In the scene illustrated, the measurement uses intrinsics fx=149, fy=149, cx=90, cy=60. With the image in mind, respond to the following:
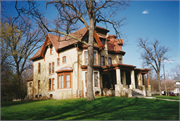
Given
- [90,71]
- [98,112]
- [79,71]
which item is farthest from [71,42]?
[98,112]

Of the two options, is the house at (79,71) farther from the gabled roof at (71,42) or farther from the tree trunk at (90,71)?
the tree trunk at (90,71)

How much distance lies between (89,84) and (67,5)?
8.31 m

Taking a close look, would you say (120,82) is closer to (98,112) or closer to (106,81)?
(106,81)

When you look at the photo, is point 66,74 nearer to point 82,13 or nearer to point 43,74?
point 43,74

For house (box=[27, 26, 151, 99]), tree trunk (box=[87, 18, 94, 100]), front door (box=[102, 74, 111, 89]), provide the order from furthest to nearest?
front door (box=[102, 74, 111, 89])
house (box=[27, 26, 151, 99])
tree trunk (box=[87, 18, 94, 100])

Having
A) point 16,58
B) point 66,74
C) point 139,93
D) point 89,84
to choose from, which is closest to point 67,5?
point 89,84

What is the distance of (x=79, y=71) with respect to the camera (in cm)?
2088

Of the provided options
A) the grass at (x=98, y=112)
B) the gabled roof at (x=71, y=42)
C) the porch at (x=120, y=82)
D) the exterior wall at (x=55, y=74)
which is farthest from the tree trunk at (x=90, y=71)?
the gabled roof at (x=71, y=42)

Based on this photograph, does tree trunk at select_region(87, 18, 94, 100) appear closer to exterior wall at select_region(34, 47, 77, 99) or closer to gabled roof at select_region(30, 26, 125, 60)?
exterior wall at select_region(34, 47, 77, 99)

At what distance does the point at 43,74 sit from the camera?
88.5 feet

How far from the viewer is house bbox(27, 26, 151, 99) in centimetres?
2057

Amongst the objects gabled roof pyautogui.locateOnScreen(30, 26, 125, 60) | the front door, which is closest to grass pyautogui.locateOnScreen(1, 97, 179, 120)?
the front door

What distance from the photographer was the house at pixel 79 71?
20.6 meters

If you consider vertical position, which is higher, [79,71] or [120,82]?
[79,71]
